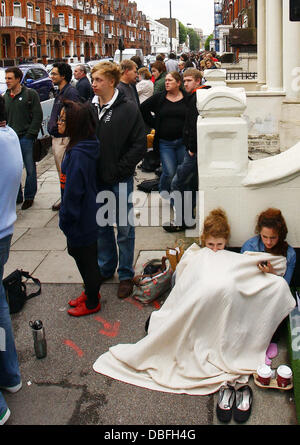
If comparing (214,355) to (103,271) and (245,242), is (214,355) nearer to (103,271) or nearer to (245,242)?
(245,242)

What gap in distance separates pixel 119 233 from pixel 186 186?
187 centimetres

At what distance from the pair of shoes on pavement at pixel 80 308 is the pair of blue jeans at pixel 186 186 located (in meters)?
2.21

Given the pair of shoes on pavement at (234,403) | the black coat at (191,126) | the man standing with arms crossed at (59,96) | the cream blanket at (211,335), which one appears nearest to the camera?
the pair of shoes on pavement at (234,403)

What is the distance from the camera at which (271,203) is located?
4.36m

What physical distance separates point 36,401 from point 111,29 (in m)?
95.8

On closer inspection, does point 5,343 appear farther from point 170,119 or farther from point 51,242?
point 170,119

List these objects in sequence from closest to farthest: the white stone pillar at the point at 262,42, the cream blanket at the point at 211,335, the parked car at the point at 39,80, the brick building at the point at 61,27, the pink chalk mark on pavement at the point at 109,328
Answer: the cream blanket at the point at 211,335 < the pink chalk mark on pavement at the point at 109,328 < the white stone pillar at the point at 262,42 < the parked car at the point at 39,80 < the brick building at the point at 61,27

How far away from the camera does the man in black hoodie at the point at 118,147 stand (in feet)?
14.9

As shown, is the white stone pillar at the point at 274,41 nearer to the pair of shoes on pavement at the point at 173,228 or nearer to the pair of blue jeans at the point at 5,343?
the pair of shoes on pavement at the point at 173,228

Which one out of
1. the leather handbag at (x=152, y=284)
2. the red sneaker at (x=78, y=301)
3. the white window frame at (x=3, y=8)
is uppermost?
the white window frame at (x=3, y=8)

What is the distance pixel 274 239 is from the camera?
159 inches

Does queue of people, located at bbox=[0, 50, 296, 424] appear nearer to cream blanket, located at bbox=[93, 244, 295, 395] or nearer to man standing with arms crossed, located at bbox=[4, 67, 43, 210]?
cream blanket, located at bbox=[93, 244, 295, 395]

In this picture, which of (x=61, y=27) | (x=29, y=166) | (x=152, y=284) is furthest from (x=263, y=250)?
(x=61, y=27)

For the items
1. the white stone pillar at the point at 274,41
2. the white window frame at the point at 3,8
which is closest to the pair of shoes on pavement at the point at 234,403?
the white stone pillar at the point at 274,41
